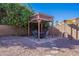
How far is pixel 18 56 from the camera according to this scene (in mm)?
5926

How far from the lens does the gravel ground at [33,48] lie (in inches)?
245

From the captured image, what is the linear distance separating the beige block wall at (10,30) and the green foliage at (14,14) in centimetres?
29

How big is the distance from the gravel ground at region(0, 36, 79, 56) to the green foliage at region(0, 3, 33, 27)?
1234mm

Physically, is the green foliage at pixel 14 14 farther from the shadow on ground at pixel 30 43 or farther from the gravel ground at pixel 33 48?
the gravel ground at pixel 33 48

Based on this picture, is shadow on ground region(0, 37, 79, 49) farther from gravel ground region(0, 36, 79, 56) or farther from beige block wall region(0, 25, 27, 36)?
beige block wall region(0, 25, 27, 36)

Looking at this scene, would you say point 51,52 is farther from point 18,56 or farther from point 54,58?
point 18,56

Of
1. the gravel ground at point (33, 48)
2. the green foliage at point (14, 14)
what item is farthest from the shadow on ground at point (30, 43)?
the green foliage at point (14, 14)

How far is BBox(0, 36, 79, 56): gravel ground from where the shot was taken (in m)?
6.21

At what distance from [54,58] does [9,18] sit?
4374 mm

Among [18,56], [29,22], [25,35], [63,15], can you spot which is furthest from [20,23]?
[18,56]

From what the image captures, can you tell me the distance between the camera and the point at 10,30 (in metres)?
8.32

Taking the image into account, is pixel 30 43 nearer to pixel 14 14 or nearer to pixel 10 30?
pixel 10 30

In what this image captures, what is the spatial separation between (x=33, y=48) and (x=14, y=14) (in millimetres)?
2877

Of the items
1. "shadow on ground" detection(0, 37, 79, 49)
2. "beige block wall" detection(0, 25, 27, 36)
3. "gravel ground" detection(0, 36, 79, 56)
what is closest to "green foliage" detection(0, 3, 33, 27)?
"beige block wall" detection(0, 25, 27, 36)
